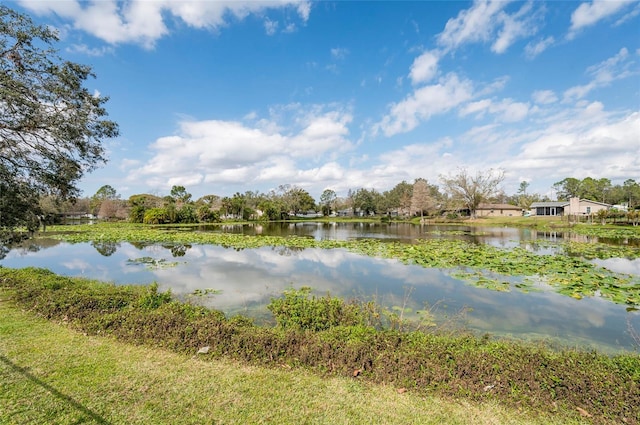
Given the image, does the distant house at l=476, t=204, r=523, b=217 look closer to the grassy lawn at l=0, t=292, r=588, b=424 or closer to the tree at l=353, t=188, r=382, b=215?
the tree at l=353, t=188, r=382, b=215

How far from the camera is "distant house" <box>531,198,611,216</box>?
5053cm

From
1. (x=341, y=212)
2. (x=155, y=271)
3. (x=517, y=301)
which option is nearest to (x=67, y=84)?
(x=155, y=271)

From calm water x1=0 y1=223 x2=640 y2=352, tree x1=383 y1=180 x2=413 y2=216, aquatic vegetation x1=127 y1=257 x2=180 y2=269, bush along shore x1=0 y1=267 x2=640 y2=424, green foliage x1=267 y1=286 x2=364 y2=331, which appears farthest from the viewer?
Result: tree x1=383 y1=180 x2=413 y2=216

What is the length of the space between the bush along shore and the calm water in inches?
71.8

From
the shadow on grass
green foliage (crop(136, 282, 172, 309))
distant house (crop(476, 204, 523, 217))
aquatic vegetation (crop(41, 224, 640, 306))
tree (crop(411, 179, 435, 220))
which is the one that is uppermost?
tree (crop(411, 179, 435, 220))

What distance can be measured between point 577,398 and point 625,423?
438mm

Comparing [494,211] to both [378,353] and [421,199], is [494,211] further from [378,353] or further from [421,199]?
[378,353]

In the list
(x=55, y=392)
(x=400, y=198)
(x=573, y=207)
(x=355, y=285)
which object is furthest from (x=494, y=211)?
(x=55, y=392)

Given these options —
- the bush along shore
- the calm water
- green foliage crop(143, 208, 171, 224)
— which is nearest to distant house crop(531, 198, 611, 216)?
the calm water

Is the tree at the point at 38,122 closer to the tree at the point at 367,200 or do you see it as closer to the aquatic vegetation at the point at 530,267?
the aquatic vegetation at the point at 530,267

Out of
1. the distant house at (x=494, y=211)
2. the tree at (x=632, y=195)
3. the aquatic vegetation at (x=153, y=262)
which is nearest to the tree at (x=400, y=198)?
the distant house at (x=494, y=211)

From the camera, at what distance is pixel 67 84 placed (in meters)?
8.77

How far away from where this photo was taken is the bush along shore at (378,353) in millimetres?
3855

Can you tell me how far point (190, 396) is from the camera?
3.88m
